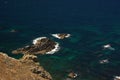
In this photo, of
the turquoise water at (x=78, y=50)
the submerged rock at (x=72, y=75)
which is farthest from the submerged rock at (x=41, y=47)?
the submerged rock at (x=72, y=75)

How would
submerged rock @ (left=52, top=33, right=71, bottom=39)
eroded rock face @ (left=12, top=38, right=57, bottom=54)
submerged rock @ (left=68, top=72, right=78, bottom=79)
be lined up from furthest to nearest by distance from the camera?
submerged rock @ (left=52, top=33, right=71, bottom=39) → eroded rock face @ (left=12, top=38, right=57, bottom=54) → submerged rock @ (left=68, top=72, right=78, bottom=79)

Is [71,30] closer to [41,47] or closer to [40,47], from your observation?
[41,47]

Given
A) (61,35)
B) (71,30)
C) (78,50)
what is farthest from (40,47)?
(71,30)

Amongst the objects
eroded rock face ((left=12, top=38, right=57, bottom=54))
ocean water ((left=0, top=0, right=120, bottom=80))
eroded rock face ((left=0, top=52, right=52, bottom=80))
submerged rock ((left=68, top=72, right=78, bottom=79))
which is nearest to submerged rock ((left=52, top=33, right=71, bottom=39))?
ocean water ((left=0, top=0, right=120, bottom=80))

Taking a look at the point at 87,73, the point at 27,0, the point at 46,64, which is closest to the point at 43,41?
the point at 46,64

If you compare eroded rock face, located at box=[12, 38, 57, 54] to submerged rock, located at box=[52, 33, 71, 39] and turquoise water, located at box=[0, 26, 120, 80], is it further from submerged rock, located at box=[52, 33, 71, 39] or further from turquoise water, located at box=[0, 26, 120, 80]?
submerged rock, located at box=[52, 33, 71, 39]

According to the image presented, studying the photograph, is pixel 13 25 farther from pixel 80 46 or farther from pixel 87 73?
pixel 87 73

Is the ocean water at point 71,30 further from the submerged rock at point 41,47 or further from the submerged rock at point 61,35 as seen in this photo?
the submerged rock at point 41,47
